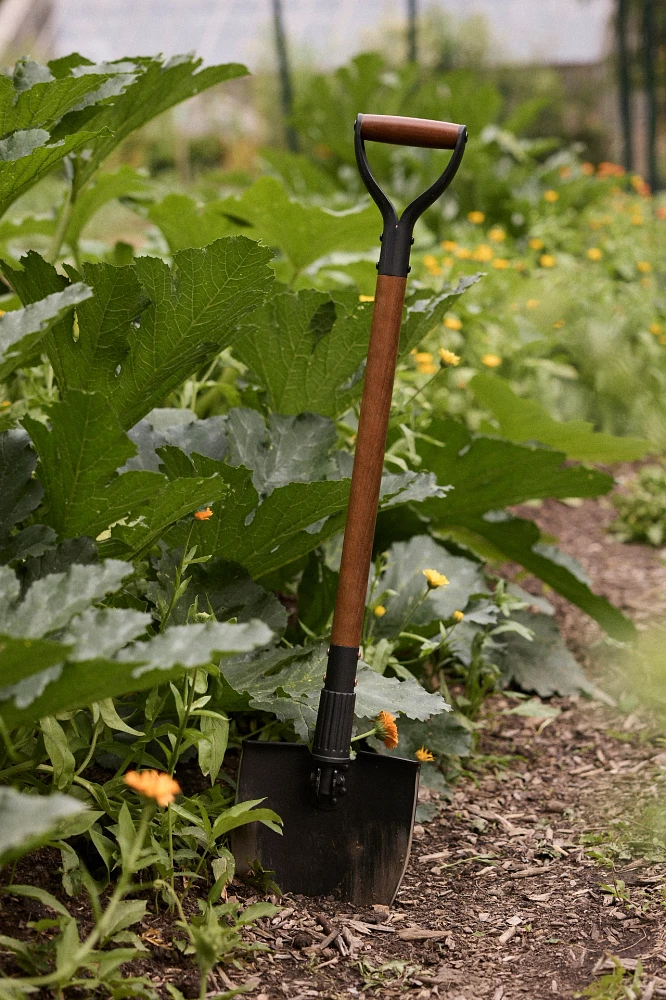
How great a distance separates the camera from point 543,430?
7.80ft

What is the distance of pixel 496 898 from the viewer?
1.51 meters

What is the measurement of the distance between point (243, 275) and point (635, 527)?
1981 mm

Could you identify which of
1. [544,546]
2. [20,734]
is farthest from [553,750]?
[20,734]

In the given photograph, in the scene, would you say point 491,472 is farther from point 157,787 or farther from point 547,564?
point 157,787

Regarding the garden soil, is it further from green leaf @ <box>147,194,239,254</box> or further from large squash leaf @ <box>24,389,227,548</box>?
green leaf @ <box>147,194,239,254</box>

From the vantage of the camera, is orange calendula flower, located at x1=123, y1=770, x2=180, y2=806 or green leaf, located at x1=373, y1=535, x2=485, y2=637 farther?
green leaf, located at x1=373, y1=535, x2=485, y2=637

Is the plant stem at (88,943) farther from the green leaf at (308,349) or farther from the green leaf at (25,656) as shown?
the green leaf at (308,349)

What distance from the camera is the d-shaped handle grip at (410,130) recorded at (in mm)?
1401

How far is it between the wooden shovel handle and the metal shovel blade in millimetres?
225

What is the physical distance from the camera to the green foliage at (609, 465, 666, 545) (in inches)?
119

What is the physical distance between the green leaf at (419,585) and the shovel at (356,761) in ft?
1.47

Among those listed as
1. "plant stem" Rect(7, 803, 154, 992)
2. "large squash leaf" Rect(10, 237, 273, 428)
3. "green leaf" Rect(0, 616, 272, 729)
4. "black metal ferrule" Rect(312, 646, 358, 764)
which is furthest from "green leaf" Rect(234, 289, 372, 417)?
"plant stem" Rect(7, 803, 154, 992)

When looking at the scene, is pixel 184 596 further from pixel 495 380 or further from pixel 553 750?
pixel 495 380

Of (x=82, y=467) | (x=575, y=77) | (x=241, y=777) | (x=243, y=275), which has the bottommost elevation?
(x=241, y=777)
